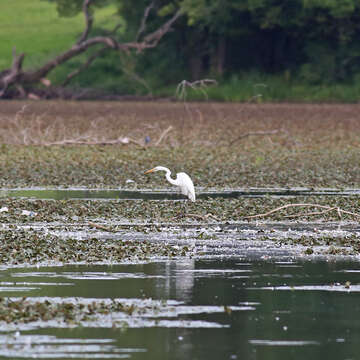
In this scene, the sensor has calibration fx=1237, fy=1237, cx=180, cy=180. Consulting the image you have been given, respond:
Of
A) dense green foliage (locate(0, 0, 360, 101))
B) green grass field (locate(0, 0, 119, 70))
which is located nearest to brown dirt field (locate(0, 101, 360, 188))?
dense green foliage (locate(0, 0, 360, 101))

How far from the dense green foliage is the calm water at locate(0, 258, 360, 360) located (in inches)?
1787

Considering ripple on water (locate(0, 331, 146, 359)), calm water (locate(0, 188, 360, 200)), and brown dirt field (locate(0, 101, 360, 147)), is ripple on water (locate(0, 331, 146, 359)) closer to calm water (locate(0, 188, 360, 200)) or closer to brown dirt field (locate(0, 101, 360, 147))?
calm water (locate(0, 188, 360, 200))

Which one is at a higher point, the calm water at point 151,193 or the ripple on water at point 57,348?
the ripple on water at point 57,348

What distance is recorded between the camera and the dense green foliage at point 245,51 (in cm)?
6034

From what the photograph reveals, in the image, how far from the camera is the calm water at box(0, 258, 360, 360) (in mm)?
8117

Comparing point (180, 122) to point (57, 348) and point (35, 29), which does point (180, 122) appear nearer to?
point (57, 348)

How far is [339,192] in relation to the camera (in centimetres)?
2025

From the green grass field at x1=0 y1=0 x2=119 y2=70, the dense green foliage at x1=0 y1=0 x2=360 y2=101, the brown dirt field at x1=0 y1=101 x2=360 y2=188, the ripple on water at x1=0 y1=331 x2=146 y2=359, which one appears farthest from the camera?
the green grass field at x1=0 y1=0 x2=119 y2=70

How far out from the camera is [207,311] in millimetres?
9508

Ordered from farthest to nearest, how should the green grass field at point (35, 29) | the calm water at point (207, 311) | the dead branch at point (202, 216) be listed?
the green grass field at point (35, 29), the dead branch at point (202, 216), the calm water at point (207, 311)

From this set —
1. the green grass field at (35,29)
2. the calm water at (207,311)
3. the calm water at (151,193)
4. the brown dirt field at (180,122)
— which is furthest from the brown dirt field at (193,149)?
the green grass field at (35,29)

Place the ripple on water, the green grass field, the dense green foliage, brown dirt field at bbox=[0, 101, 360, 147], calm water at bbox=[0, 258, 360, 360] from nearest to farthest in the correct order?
the ripple on water, calm water at bbox=[0, 258, 360, 360], brown dirt field at bbox=[0, 101, 360, 147], the dense green foliage, the green grass field

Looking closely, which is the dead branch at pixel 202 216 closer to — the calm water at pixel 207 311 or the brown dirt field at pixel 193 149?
the calm water at pixel 207 311

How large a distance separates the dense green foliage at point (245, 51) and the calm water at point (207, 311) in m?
45.4
